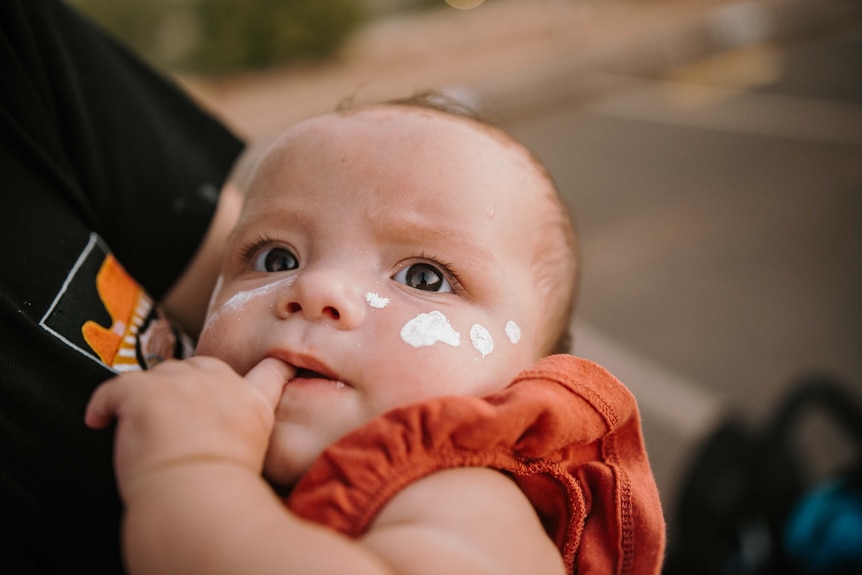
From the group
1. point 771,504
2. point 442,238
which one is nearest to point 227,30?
point 771,504

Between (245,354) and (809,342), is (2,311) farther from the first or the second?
(809,342)

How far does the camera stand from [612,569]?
1.24 m

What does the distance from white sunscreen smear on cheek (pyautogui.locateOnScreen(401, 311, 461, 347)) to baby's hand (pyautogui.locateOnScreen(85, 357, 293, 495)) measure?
9.4 inches

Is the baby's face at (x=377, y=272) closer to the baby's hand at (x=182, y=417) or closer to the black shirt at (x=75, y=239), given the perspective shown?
the baby's hand at (x=182, y=417)

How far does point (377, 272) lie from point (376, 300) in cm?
7

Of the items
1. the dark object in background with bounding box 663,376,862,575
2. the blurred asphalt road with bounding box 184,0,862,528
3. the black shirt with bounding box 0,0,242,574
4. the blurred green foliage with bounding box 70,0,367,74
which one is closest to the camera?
the black shirt with bounding box 0,0,242,574

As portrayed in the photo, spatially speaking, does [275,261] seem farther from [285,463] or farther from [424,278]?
[285,463]

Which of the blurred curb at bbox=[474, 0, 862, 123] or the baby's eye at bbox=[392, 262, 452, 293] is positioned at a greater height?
the blurred curb at bbox=[474, 0, 862, 123]

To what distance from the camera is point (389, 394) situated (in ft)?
3.65

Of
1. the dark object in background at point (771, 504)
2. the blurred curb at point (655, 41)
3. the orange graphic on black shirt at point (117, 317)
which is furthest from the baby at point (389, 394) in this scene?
the blurred curb at point (655, 41)

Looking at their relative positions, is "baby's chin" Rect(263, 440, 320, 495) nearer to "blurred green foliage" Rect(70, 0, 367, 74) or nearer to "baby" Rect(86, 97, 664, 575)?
"baby" Rect(86, 97, 664, 575)

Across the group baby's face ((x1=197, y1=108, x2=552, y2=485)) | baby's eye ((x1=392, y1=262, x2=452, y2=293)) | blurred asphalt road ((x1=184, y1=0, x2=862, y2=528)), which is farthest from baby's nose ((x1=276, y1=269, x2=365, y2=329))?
blurred asphalt road ((x1=184, y1=0, x2=862, y2=528))

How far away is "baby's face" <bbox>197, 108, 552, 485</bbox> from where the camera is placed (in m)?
1.11

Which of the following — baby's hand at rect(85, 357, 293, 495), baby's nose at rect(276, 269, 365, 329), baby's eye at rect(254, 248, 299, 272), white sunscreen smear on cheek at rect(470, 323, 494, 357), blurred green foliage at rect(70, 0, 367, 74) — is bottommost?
baby's hand at rect(85, 357, 293, 495)
